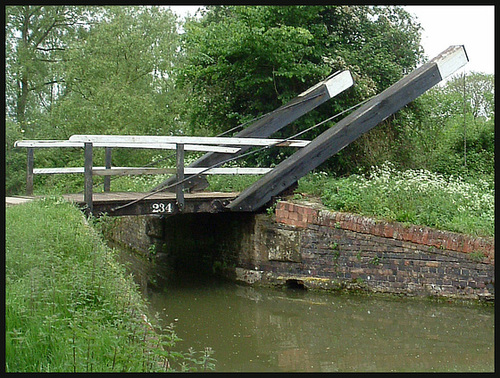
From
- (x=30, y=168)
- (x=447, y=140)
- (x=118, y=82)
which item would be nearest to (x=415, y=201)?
(x=30, y=168)

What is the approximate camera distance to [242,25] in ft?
45.4

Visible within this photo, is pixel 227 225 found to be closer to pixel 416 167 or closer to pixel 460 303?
pixel 460 303

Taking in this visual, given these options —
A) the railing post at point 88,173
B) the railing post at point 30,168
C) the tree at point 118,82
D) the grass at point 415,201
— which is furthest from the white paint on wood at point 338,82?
the tree at point 118,82

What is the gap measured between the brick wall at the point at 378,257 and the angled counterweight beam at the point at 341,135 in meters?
0.46

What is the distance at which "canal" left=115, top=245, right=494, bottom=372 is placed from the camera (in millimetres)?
6570

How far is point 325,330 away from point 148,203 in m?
3.70

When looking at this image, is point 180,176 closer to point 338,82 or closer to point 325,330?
point 325,330

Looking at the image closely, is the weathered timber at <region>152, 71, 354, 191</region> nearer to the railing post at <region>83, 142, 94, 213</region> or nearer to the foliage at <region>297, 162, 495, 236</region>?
the foliage at <region>297, 162, 495, 236</region>

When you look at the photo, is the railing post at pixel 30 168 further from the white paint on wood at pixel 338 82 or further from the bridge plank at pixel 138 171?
the white paint on wood at pixel 338 82

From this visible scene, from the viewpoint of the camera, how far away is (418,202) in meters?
10.0

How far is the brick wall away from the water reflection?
11.6 inches

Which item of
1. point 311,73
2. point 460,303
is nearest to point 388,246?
point 460,303

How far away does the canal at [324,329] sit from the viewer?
21.6 feet

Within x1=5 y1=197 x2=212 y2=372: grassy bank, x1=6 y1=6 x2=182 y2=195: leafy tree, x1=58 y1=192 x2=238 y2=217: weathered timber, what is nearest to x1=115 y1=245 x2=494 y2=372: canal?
x1=5 y1=197 x2=212 y2=372: grassy bank
